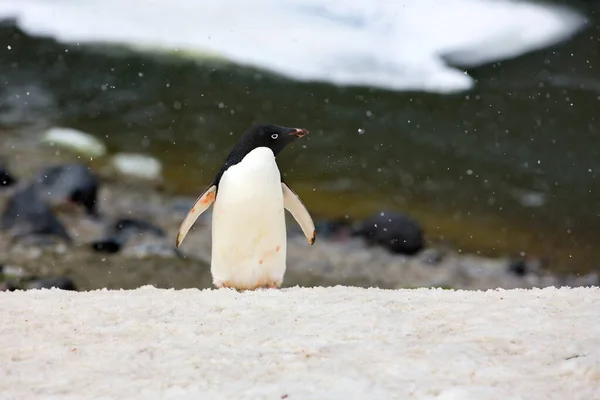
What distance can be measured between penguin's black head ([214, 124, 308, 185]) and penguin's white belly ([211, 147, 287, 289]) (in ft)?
0.11

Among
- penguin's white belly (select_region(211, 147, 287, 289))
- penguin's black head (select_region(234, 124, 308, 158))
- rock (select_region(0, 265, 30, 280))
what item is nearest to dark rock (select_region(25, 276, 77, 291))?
rock (select_region(0, 265, 30, 280))

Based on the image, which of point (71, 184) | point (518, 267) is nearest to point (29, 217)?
point (71, 184)

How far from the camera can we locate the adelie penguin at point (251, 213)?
2990mm

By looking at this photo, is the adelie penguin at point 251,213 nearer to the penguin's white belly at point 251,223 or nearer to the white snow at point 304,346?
the penguin's white belly at point 251,223

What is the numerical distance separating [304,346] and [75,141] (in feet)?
16.9

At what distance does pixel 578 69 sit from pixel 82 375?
212 inches

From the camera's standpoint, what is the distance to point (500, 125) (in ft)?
20.2

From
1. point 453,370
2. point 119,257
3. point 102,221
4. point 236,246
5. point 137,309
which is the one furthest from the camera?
point 102,221

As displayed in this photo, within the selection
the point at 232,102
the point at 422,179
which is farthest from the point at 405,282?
the point at 232,102

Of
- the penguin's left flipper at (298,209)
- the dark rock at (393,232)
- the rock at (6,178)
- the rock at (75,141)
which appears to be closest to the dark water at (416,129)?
the rock at (75,141)

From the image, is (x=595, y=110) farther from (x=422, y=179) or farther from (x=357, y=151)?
(x=357, y=151)

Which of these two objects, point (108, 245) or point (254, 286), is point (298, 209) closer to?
point (254, 286)

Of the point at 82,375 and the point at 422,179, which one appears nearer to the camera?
the point at 82,375

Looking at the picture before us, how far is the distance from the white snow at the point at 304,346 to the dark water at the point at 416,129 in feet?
11.8
